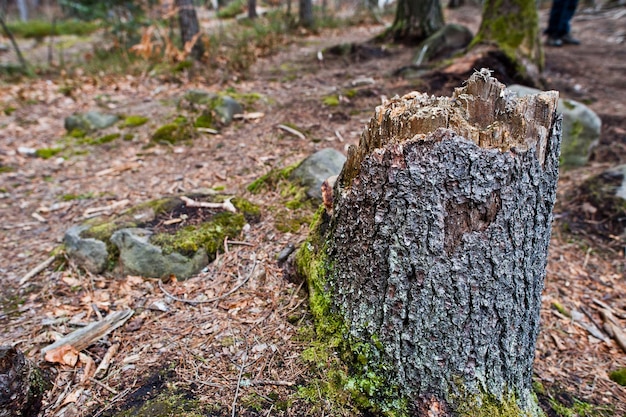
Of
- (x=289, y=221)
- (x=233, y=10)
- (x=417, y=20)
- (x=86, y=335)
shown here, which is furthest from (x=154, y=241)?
(x=233, y=10)

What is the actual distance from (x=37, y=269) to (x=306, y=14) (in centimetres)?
1100

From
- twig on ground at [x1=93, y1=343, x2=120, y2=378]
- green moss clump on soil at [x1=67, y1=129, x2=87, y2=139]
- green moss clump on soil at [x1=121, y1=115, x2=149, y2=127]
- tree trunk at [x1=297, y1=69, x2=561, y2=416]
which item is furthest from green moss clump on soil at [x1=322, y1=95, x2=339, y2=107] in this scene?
twig on ground at [x1=93, y1=343, x2=120, y2=378]

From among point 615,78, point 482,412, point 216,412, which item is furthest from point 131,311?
point 615,78

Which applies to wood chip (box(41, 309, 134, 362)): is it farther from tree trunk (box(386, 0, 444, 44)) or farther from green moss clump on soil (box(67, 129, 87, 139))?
tree trunk (box(386, 0, 444, 44))

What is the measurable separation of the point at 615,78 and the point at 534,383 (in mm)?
7398

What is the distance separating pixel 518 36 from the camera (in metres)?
6.05

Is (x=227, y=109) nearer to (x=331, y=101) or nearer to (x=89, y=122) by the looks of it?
(x=331, y=101)

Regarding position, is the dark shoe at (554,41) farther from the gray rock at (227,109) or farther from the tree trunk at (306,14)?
the gray rock at (227,109)

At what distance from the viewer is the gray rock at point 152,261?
2.82 meters

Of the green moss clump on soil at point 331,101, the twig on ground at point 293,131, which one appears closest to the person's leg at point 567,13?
the green moss clump on soil at point 331,101

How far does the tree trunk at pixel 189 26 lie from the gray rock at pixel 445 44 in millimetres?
4478

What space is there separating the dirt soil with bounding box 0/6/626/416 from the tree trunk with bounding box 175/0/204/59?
1.33 m

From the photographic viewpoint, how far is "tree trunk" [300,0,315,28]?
11602 mm

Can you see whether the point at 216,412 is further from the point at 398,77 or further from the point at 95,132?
the point at 398,77
